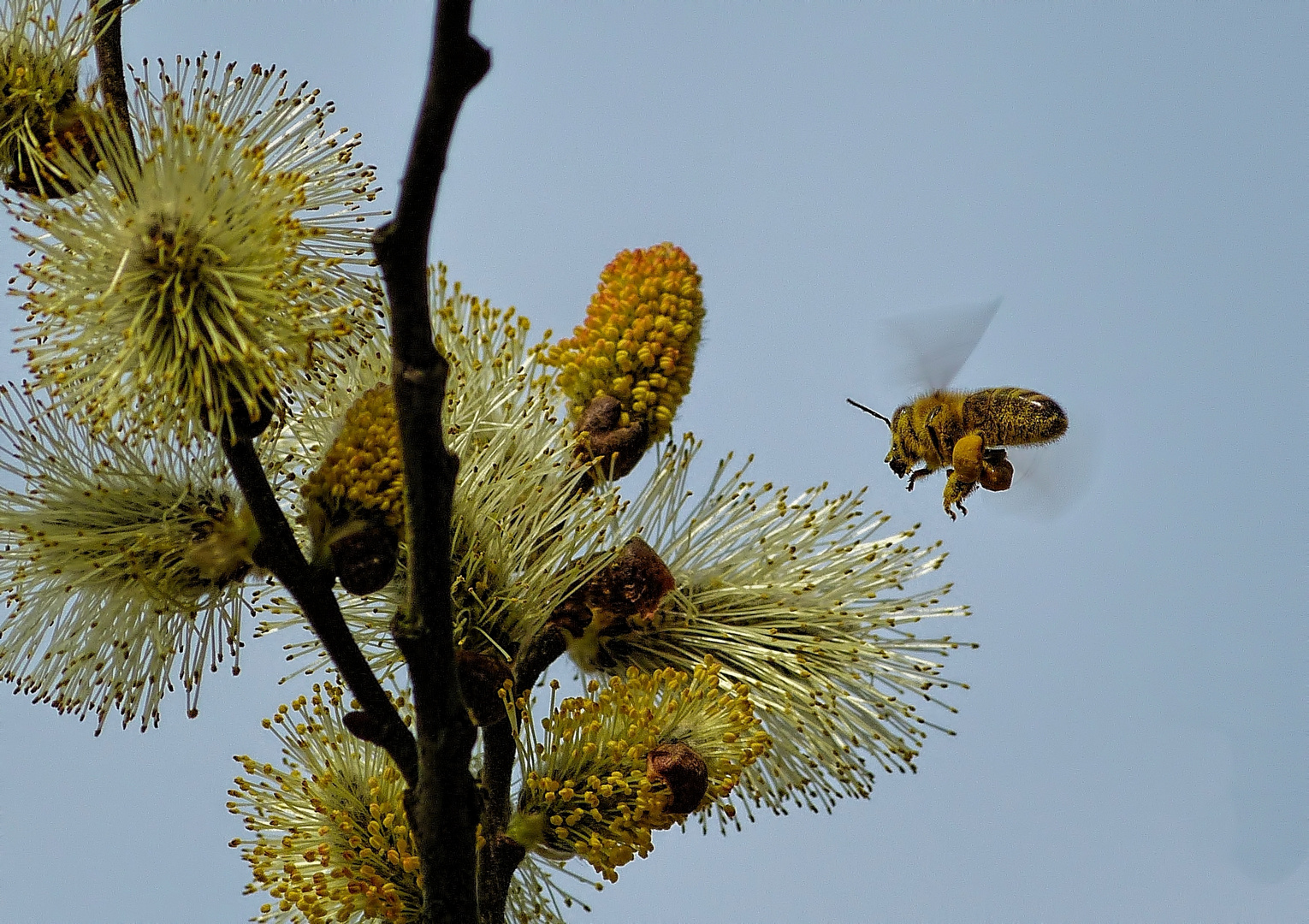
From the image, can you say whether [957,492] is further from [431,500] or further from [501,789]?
[431,500]

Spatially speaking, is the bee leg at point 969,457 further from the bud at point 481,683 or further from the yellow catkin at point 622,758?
the bud at point 481,683

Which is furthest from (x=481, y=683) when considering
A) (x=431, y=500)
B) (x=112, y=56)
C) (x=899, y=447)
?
(x=899, y=447)

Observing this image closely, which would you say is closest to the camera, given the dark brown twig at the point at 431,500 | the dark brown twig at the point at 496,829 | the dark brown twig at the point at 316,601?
the dark brown twig at the point at 431,500

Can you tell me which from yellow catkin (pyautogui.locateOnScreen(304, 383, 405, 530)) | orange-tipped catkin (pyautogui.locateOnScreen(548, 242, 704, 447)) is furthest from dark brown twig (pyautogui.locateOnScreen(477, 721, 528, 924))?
orange-tipped catkin (pyautogui.locateOnScreen(548, 242, 704, 447))

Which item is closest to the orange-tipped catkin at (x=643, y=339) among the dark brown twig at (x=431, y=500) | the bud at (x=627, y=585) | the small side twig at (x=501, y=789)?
the bud at (x=627, y=585)

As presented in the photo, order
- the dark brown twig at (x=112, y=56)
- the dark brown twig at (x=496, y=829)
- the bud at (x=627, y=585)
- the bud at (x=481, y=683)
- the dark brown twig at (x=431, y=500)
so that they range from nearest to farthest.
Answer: the dark brown twig at (x=431, y=500)
the dark brown twig at (x=112, y=56)
the bud at (x=481, y=683)
the dark brown twig at (x=496, y=829)
the bud at (x=627, y=585)

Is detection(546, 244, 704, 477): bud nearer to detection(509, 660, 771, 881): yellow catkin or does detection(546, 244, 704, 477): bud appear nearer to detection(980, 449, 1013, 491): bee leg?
detection(509, 660, 771, 881): yellow catkin
